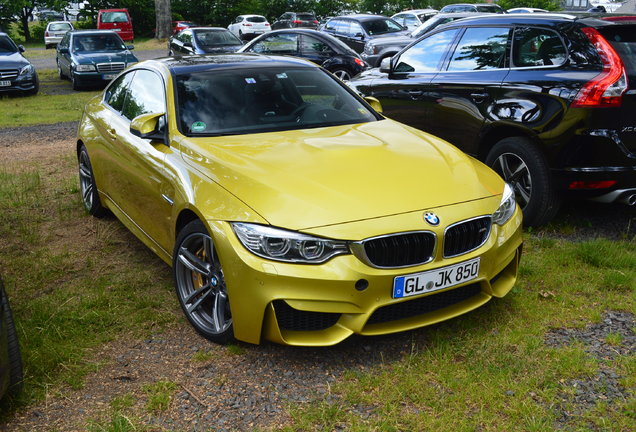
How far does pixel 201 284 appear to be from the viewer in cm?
401

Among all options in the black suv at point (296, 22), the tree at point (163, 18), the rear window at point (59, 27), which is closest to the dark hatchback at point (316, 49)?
the black suv at point (296, 22)

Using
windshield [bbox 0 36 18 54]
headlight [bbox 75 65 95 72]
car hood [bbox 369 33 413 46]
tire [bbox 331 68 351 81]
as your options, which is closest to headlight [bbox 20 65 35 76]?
windshield [bbox 0 36 18 54]

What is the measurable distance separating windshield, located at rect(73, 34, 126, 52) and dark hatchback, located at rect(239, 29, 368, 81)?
5.66m

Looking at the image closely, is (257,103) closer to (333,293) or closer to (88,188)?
(333,293)

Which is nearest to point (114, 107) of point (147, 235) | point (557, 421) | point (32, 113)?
point (147, 235)

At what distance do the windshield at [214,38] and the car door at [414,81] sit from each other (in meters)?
12.9

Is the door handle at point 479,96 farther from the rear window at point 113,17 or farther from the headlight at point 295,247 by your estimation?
the rear window at point 113,17

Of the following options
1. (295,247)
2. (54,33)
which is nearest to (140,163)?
(295,247)

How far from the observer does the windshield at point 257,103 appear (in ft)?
15.0

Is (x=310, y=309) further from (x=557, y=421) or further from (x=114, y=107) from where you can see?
(x=114, y=107)

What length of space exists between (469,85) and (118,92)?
3018 millimetres

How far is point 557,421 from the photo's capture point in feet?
10.2

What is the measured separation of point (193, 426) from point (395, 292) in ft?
3.80

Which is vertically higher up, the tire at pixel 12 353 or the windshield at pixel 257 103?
the windshield at pixel 257 103
